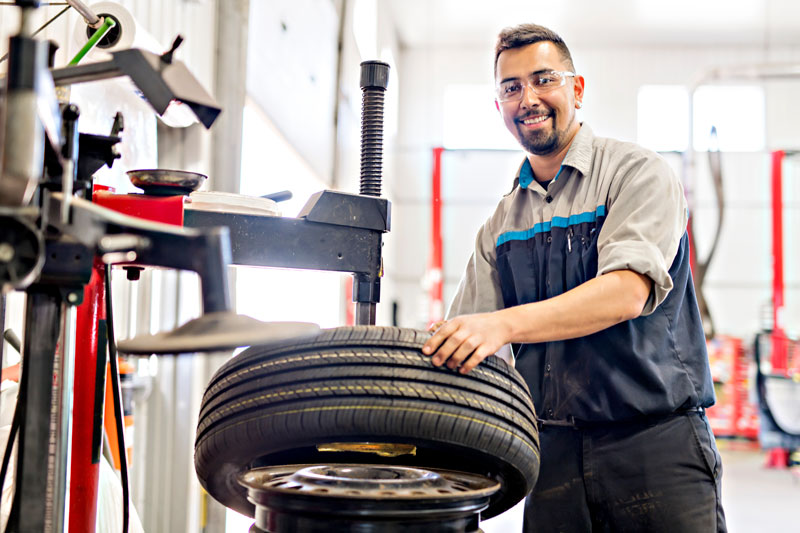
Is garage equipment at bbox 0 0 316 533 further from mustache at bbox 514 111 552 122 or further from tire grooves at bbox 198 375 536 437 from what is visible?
mustache at bbox 514 111 552 122

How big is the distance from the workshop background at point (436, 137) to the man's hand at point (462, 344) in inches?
81.5

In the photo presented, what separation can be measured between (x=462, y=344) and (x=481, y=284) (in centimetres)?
80

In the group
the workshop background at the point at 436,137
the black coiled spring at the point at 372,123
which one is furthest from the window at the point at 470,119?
the black coiled spring at the point at 372,123

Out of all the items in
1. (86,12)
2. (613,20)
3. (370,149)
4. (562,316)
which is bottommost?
(562,316)

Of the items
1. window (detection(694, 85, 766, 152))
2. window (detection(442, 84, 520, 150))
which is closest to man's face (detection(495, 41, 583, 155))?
window (detection(442, 84, 520, 150))

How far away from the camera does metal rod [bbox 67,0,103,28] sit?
1.30 metres

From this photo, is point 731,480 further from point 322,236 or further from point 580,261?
point 322,236

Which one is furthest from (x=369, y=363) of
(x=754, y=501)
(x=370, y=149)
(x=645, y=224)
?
(x=754, y=501)

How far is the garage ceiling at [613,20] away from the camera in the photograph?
9555 mm

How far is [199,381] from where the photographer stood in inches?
132

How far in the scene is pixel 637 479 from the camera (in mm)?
1539

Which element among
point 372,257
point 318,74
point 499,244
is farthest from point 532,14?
point 372,257

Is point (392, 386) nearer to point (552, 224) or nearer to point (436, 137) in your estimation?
point (552, 224)

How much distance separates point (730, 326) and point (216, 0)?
29.6 feet
